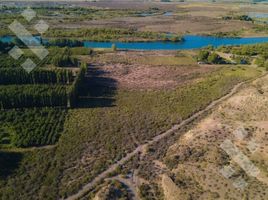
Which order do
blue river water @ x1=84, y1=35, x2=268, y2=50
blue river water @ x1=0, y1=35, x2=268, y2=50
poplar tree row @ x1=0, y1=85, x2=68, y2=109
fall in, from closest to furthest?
poplar tree row @ x1=0, y1=85, x2=68, y2=109 < blue river water @ x1=84, y1=35, x2=268, y2=50 < blue river water @ x1=0, y1=35, x2=268, y2=50

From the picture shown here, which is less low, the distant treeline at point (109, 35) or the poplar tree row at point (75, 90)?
the distant treeline at point (109, 35)

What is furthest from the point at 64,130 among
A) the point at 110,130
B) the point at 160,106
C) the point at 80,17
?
the point at 80,17

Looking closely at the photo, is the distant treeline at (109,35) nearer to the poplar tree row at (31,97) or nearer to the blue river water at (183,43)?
the blue river water at (183,43)

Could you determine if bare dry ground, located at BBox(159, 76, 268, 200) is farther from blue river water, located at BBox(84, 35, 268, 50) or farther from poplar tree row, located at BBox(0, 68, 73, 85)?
blue river water, located at BBox(84, 35, 268, 50)

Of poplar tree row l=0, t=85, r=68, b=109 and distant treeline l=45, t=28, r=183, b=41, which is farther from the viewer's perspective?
distant treeline l=45, t=28, r=183, b=41

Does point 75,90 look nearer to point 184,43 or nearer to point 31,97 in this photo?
point 31,97

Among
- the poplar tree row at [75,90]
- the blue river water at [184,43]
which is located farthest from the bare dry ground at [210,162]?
the blue river water at [184,43]

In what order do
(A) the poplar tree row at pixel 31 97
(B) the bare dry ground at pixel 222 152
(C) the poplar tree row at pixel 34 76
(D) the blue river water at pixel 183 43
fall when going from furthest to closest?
(D) the blue river water at pixel 183 43 → (C) the poplar tree row at pixel 34 76 → (A) the poplar tree row at pixel 31 97 → (B) the bare dry ground at pixel 222 152

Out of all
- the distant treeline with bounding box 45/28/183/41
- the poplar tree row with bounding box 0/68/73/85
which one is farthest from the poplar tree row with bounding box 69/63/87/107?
the distant treeline with bounding box 45/28/183/41

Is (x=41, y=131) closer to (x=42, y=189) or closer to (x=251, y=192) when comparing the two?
(x=42, y=189)

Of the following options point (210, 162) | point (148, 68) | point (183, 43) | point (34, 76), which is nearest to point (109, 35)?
point (183, 43)
